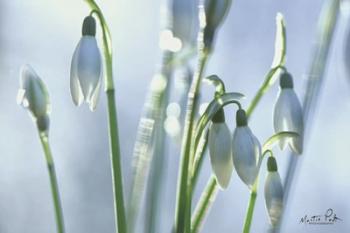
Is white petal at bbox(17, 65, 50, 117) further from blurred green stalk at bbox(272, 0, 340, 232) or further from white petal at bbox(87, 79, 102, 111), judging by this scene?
blurred green stalk at bbox(272, 0, 340, 232)

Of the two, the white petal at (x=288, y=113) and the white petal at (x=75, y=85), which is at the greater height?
the white petal at (x=75, y=85)

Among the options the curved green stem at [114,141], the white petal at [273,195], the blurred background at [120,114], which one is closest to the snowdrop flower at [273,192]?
the white petal at [273,195]

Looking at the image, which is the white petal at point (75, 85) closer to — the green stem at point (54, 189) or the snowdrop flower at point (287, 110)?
the green stem at point (54, 189)
